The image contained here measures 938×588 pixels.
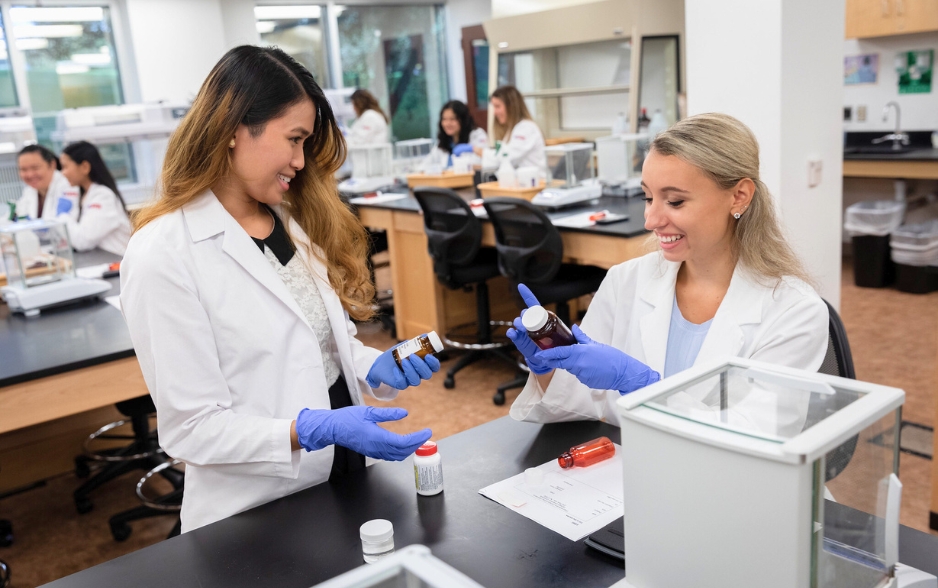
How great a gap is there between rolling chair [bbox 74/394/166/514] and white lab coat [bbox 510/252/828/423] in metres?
1.77

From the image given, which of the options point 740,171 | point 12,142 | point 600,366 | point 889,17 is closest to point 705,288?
point 740,171

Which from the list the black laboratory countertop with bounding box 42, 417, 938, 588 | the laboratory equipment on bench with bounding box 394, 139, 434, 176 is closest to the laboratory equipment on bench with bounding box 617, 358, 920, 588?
the black laboratory countertop with bounding box 42, 417, 938, 588

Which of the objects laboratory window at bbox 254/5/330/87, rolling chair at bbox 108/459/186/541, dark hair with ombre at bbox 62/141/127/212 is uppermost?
laboratory window at bbox 254/5/330/87

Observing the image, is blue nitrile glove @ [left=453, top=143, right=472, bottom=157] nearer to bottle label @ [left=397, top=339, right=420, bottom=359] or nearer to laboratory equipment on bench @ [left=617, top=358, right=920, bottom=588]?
bottle label @ [left=397, top=339, right=420, bottom=359]

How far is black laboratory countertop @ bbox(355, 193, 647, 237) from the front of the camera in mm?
3178

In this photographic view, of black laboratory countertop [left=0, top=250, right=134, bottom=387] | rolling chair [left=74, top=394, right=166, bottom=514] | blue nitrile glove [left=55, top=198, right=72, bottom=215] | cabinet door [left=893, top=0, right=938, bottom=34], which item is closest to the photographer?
black laboratory countertop [left=0, top=250, right=134, bottom=387]

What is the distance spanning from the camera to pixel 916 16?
4.81m

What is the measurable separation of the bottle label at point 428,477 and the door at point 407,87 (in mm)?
7570

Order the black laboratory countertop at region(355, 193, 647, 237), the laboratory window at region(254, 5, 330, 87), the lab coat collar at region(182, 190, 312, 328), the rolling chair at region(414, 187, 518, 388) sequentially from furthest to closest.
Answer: the laboratory window at region(254, 5, 330, 87), the rolling chair at region(414, 187, 518, 388), the black laboratory countertop at region(355, 193, 647, 237), the lab coat collar at region(182, 190, 312, 328)

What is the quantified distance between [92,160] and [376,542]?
3745mm

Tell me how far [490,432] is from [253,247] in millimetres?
565

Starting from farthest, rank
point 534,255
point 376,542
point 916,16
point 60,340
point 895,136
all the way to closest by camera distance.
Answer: point 895,136
point 916,16
point 534,255
point 60,340
point 376,542

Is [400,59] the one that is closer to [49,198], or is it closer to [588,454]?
[49,198]

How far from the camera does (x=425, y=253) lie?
4277mm
